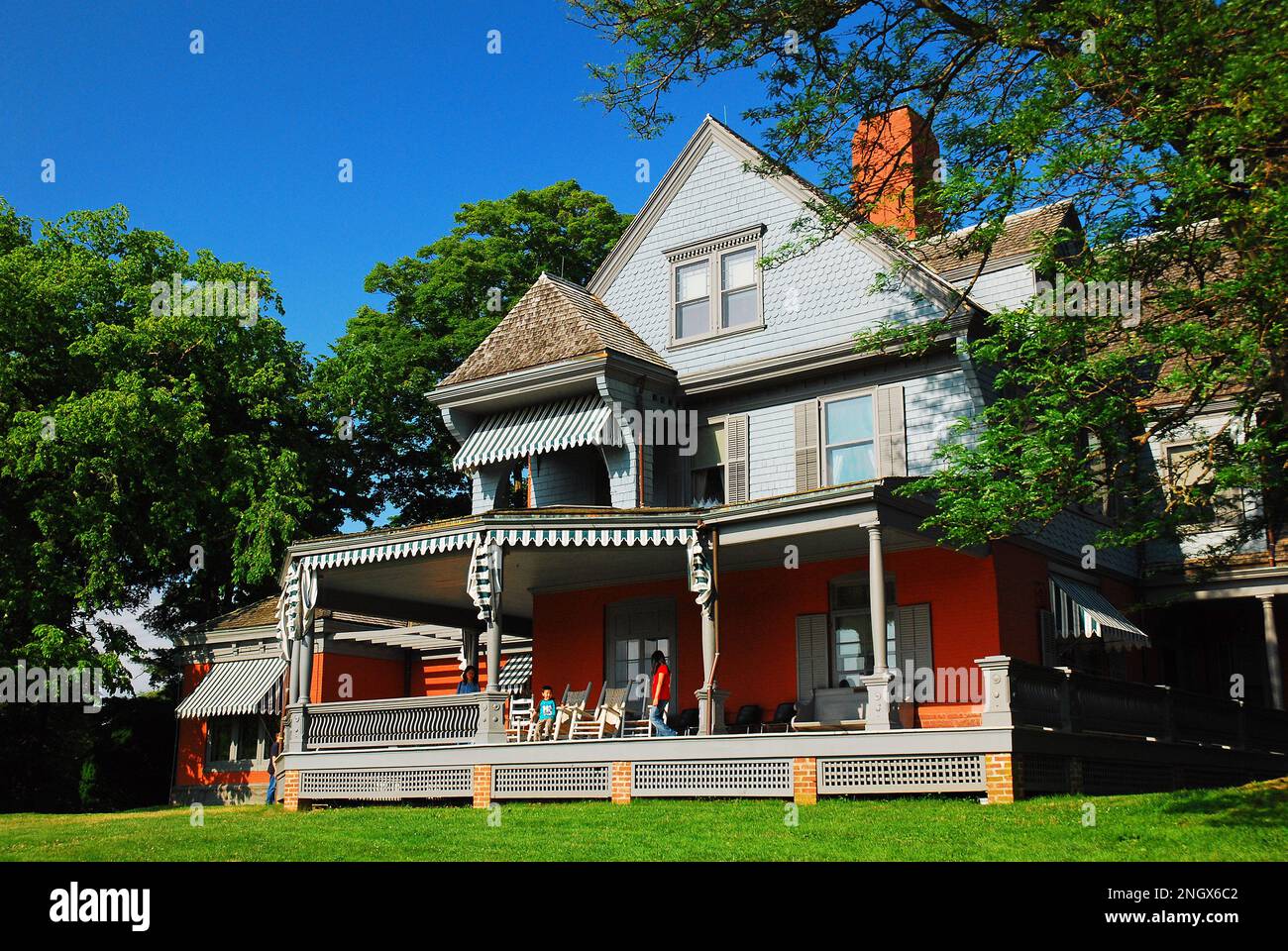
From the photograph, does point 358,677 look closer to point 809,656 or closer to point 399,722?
point 399,722

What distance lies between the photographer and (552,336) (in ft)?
75.5

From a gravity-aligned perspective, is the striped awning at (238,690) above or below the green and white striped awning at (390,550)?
below

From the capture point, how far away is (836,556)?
68.2 ft

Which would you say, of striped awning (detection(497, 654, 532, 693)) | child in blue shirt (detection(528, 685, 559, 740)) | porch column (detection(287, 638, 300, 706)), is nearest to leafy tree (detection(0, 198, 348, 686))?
striped awning (detection(497, 654, 532, 693))

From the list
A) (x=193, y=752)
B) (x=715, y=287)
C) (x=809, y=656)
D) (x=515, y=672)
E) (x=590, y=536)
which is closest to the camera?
(x=590, y=536)

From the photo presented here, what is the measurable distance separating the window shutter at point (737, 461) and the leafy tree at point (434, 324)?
1416cm

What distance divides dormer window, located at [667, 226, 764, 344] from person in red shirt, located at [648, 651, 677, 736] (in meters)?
6.75

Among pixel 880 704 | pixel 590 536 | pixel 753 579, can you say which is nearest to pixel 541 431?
pixel 590 536

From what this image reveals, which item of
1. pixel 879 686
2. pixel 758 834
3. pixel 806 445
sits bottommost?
pixel 758 834

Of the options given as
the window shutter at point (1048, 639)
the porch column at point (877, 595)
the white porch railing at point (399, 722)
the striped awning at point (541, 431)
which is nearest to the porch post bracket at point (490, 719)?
the white porch railing at point (399, 722)

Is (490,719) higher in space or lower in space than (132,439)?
lower

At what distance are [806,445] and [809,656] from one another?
3.49m

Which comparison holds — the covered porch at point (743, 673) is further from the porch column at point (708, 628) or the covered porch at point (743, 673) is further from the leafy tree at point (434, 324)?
the leafy tree at point (434, 324)

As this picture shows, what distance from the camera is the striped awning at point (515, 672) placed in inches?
1020
